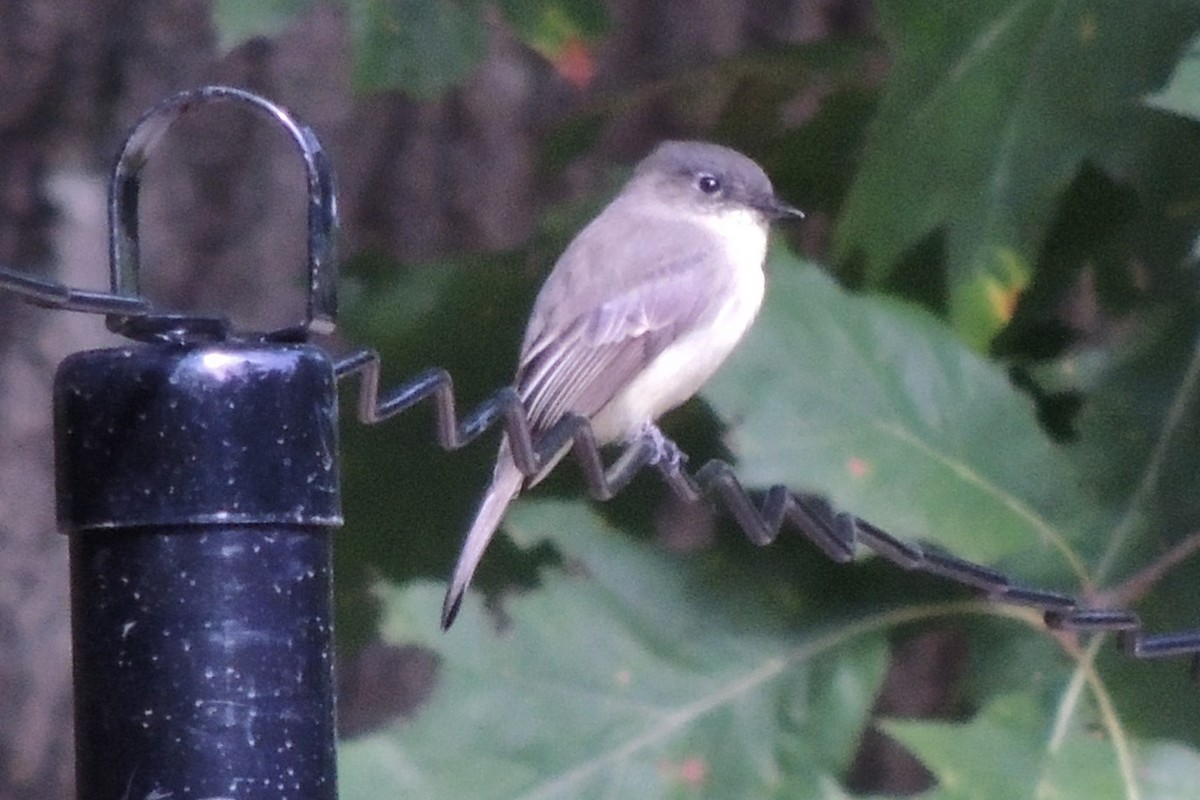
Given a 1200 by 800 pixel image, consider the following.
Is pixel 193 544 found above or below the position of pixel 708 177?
above

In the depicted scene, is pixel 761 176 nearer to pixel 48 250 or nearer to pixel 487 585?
pixel 487 585

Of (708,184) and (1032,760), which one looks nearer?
(1032,760)

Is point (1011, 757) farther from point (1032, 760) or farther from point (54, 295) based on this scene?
point (54, 295)

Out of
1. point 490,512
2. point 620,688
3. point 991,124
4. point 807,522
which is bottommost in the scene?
point 620,688

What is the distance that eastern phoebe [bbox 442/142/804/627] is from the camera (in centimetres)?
301

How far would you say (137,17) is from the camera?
3.68 m

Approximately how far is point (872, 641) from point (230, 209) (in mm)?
1744

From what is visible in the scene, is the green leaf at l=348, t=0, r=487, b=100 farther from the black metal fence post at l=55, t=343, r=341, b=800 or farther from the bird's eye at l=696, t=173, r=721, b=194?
the black metal fence post at l=55, t=343, r=341, b=800

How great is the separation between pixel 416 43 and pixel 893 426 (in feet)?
2.61

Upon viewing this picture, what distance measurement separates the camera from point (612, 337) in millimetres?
3180

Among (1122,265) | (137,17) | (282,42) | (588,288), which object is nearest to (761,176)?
(588,288)

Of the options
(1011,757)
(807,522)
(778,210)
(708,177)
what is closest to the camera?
(807,522)

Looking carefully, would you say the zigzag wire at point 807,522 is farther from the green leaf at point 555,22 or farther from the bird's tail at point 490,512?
the green leaf at point 555,22

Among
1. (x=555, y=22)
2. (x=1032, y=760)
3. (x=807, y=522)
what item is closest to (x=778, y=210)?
(x=555, y=22)
